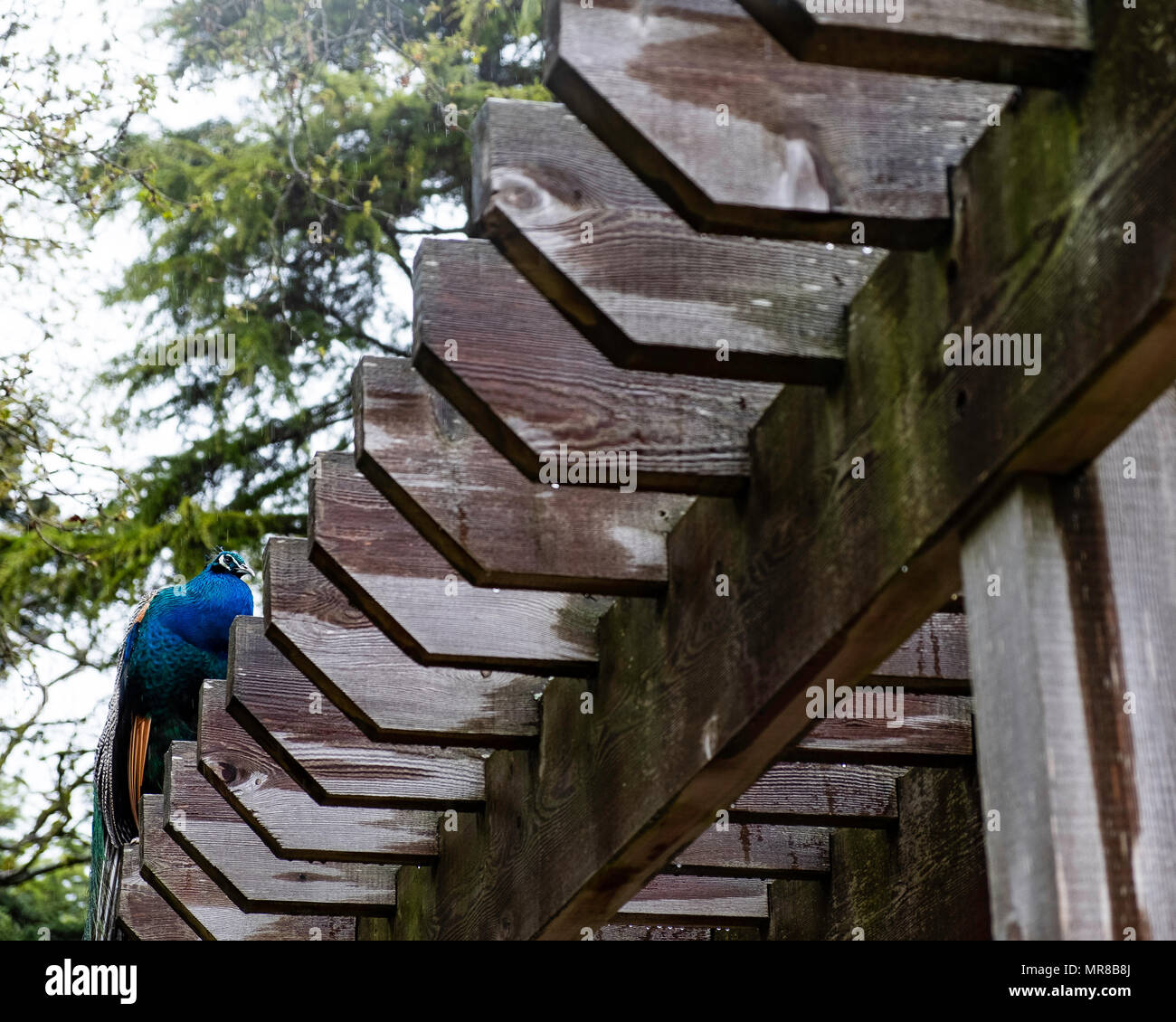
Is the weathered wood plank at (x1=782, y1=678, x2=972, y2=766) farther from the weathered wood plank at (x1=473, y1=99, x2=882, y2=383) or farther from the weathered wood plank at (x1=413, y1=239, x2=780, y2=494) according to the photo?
the weathered wood plank at (x1=473, y1=99, x2=882, y2=383)

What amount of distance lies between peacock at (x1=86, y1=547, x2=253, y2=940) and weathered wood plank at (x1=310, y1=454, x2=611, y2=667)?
211cm

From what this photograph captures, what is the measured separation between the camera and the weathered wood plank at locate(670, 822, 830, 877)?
12.3 feet

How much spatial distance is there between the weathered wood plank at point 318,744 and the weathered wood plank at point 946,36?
2.20m

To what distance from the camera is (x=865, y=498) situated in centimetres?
220

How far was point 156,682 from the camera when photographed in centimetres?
525

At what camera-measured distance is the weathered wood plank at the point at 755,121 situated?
196cm

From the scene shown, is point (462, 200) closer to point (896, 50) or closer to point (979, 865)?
point (979, 865)

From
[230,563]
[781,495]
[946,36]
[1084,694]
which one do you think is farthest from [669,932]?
[946,36]

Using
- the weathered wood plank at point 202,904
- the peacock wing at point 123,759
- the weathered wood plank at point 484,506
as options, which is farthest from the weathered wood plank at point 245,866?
the weathered wood plank at point 484,506

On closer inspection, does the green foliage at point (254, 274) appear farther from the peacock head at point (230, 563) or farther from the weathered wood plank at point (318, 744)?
the weathered wood plank at point (318, 744)

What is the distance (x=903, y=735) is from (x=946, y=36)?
1778 millimetres

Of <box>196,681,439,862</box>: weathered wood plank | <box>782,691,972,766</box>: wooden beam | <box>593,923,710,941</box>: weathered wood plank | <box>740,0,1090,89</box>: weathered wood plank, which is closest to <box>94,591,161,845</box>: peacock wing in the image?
<box>196,681,439,862</box>: weathered wood plank

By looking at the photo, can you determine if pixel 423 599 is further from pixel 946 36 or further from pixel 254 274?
pixel 254 274
